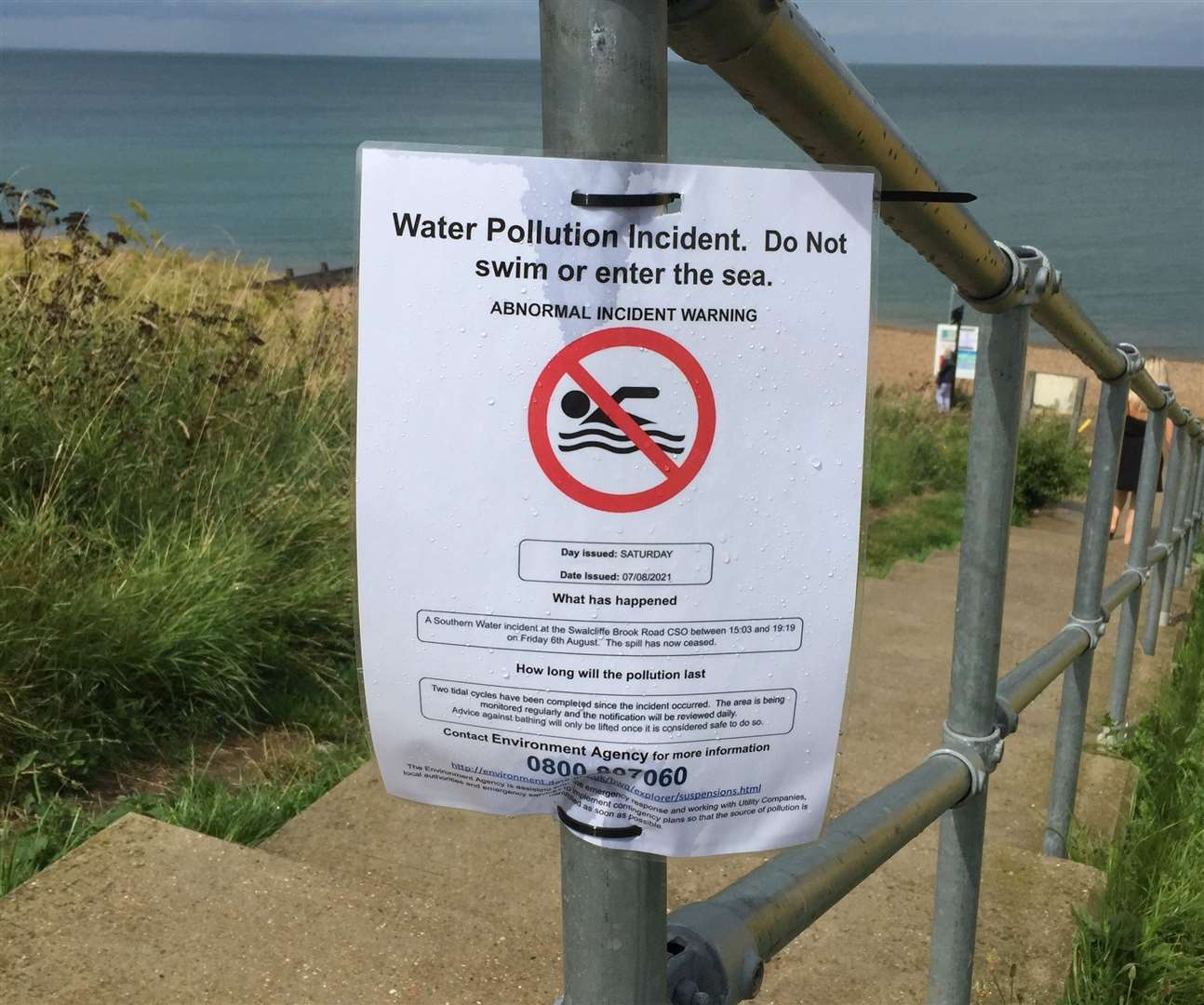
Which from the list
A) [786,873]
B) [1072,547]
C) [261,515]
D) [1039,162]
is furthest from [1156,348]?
[1039,162]

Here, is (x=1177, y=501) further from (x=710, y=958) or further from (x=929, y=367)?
(x=929, y=367)

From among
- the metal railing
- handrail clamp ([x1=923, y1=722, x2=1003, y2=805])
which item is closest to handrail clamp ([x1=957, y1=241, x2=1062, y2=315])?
the metal railing

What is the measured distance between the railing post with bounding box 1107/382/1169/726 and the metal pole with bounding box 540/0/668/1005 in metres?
3.10

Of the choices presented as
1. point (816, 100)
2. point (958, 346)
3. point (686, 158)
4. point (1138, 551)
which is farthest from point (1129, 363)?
point (958, 346)

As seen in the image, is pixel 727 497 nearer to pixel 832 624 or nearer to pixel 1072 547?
pixel 832 624

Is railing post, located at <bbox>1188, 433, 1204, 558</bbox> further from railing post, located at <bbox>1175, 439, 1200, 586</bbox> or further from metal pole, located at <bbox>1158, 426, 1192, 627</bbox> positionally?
metal pole, located at <bbox>1158, 426, 1192, 627</bbox>

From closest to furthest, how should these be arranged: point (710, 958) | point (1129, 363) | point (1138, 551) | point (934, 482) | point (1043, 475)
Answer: point (710, 958)
point (1129, 363)
point (1138, 551)
point (1043, 475)
point (934, 482)

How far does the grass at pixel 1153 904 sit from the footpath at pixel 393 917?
95 mm

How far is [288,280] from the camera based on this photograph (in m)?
7.00

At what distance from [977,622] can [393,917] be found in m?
1.21

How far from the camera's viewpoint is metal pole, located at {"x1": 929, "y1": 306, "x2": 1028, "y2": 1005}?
158cm

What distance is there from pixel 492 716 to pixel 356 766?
2.54m

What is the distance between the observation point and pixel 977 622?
1637 mm

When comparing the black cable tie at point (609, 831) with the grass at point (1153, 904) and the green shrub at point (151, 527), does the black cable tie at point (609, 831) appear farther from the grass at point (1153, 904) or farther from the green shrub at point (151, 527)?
the green shrub at point (151, 527)
